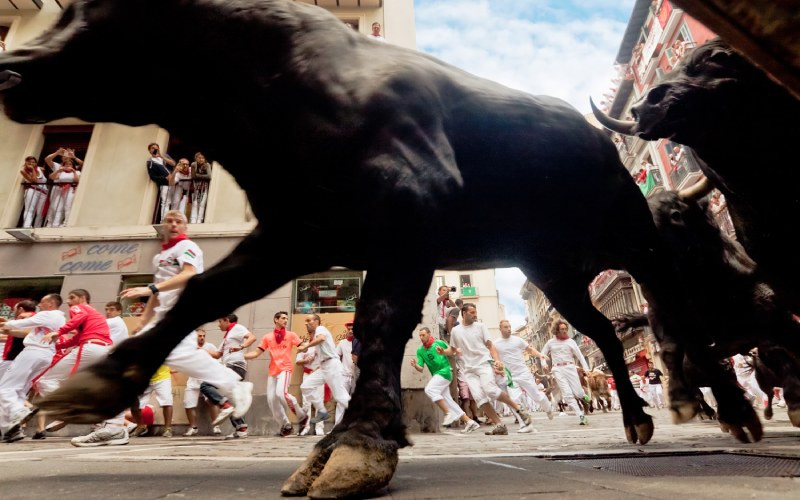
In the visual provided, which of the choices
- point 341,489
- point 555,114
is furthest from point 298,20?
point 341,489

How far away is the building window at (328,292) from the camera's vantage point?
11.7 m

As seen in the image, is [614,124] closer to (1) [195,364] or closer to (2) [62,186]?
(1) [195,364]

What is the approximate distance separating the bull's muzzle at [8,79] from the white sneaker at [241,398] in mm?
2510

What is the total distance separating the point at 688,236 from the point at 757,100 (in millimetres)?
1388

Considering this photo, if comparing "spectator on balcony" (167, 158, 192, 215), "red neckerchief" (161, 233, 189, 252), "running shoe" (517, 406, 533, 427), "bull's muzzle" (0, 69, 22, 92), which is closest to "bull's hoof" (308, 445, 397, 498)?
"bull's muzzle" (0, 69, 22, 92)

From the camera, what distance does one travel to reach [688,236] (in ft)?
12.4

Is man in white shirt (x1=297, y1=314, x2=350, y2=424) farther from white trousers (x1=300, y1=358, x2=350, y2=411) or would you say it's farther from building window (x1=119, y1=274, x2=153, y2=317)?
building window (x1=119, y1=274, x2=153, y2=317)

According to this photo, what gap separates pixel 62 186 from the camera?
43.4 feet

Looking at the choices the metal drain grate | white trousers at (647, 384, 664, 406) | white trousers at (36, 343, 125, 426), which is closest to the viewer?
the metal drain grate

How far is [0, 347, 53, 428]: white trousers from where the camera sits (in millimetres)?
7078

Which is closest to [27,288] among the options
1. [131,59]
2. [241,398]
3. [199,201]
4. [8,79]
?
[199,201]

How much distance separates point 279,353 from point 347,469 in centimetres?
814

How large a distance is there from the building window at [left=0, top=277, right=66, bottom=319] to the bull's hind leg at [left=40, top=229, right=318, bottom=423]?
12167 millimetres

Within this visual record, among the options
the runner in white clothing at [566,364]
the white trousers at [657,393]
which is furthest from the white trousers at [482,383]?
the white trousers at [657,393]
